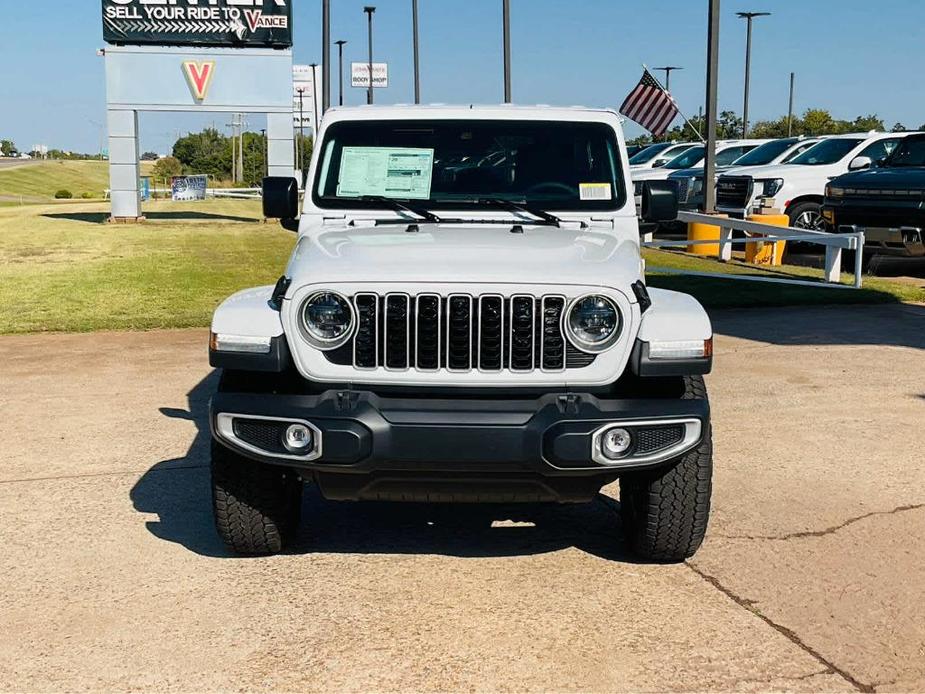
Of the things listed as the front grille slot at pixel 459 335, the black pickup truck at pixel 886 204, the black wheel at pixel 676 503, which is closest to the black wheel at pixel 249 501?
the front grille slot at pixel 459 335

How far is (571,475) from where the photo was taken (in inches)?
156

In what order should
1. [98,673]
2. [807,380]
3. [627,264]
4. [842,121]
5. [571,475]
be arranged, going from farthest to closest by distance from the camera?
[842,121]
[807,380]
[627,264]
[571,475]
[98,673]

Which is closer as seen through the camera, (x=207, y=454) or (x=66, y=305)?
(x=207, y=454)

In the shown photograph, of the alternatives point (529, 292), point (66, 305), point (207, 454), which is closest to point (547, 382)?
point (529, 292)

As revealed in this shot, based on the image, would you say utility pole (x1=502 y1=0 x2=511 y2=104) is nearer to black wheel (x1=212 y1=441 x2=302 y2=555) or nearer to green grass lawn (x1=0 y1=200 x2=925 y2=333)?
green grass lawn (x1=0 y1=200 x2=925 y2=333)

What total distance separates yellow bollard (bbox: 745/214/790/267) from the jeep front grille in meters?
12.9

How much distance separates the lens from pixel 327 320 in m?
4.09

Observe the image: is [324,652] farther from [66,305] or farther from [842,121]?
[842,121]

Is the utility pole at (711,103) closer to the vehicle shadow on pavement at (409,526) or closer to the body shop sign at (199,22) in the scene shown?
the body shop sign at (199,22)

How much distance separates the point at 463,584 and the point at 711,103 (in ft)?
50.7

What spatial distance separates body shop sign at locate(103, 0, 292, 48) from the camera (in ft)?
85.5

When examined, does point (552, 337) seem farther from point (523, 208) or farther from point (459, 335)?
point (523, 208)

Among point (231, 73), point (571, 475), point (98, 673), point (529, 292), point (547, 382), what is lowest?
point (98, 673)

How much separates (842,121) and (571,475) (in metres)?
61.5
